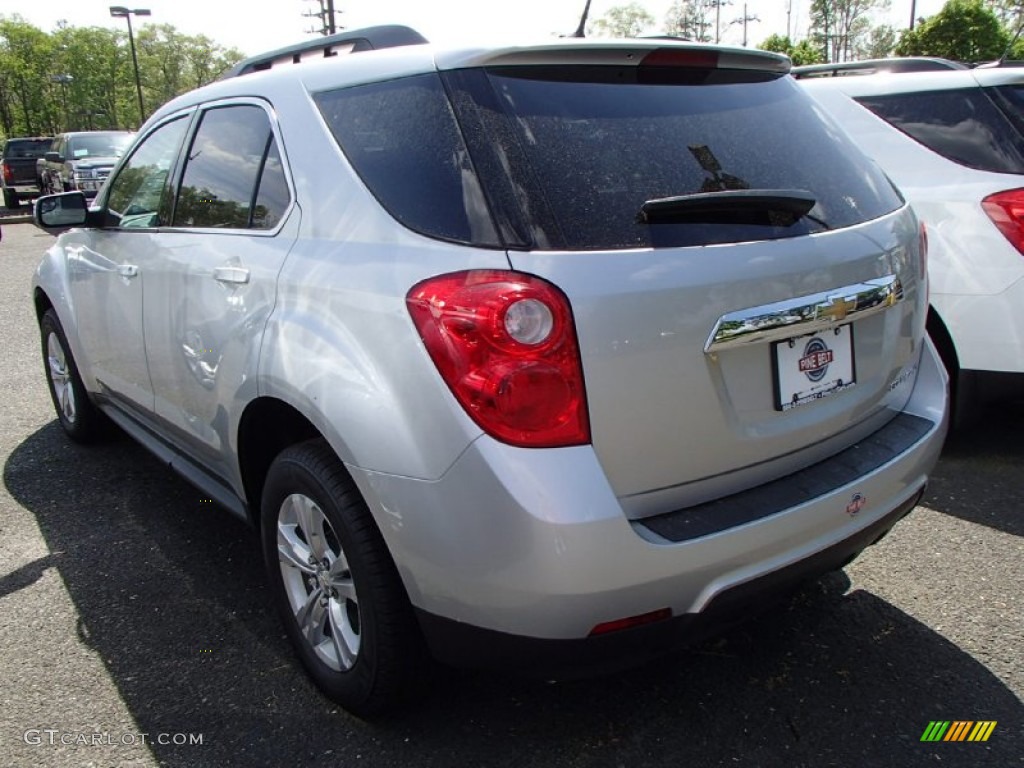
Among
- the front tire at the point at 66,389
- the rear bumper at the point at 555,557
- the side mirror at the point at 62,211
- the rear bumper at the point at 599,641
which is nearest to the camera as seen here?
the rear bumper at the point at 555,557

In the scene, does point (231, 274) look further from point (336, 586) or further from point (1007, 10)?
point (1007, 10)

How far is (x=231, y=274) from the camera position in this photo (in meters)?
2.59

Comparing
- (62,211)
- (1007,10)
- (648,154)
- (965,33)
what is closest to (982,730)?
(648,154)

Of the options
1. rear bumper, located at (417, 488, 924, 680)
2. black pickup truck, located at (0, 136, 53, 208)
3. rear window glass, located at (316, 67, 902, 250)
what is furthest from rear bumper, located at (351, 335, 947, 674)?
black pickup truck, located at (0, 136, 53, 208)

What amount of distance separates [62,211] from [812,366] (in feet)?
10.8

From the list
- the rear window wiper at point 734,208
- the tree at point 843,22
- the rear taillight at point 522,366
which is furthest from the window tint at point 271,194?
the tree at point 843,22

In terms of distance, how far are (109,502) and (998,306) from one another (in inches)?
159

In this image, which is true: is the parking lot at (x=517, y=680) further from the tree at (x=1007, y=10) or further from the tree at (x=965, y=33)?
the tree at (x=1007, y=10)

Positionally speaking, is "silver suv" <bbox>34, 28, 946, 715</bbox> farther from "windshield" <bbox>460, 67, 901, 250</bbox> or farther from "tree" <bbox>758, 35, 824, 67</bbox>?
"tree" <bbox>758, 35, 824, 67</bbox>

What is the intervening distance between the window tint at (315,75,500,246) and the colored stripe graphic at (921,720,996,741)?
5.55 feet

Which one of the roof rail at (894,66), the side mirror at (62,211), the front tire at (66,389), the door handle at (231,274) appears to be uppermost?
the roof rail at (894,66)

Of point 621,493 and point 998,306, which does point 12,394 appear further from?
point 998,306

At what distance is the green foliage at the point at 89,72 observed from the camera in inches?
2899

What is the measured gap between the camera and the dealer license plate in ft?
6.68
